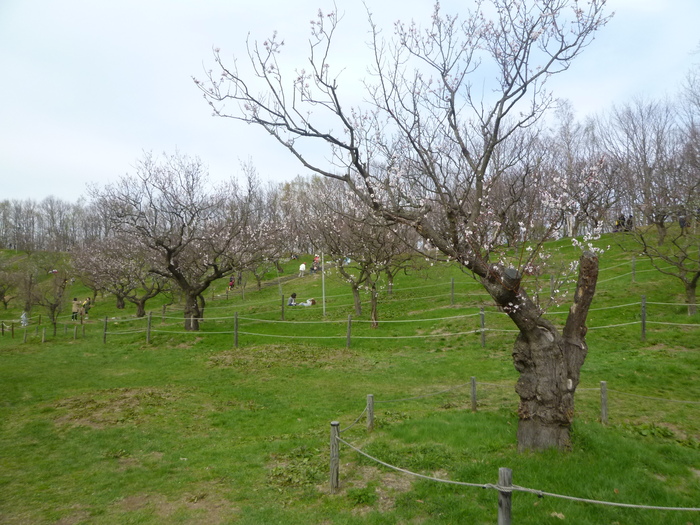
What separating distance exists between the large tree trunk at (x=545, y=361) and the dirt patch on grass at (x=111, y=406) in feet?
27.5

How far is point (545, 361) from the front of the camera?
6.39 metres

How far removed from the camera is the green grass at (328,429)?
5.72 meters

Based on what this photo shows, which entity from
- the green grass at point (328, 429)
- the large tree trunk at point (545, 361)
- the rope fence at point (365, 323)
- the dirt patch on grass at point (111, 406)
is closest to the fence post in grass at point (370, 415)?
the green grass at point (328, 429)

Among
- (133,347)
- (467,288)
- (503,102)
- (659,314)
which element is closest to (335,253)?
(467,288)

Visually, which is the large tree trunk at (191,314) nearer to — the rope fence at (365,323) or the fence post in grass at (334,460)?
the rope fence at (365,323)

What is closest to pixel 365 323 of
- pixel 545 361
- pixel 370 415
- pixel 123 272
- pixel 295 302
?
pixel 295 302

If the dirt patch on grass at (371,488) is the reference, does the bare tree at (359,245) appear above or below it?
above

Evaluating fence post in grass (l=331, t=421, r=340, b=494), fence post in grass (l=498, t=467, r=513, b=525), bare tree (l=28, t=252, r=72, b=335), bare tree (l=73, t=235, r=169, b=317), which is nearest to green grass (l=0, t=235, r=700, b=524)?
fence post in grass (l=331, t=421, r=340, b=494)

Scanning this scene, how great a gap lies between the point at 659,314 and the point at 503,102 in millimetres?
12460

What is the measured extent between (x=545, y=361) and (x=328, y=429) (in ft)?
15.2

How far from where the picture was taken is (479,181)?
23.8 ft

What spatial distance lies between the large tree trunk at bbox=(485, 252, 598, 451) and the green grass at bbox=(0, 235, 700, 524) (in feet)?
1.06

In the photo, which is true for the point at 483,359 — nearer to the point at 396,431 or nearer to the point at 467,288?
the point at 396,431

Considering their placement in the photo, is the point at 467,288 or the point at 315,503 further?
the point at 467,288
